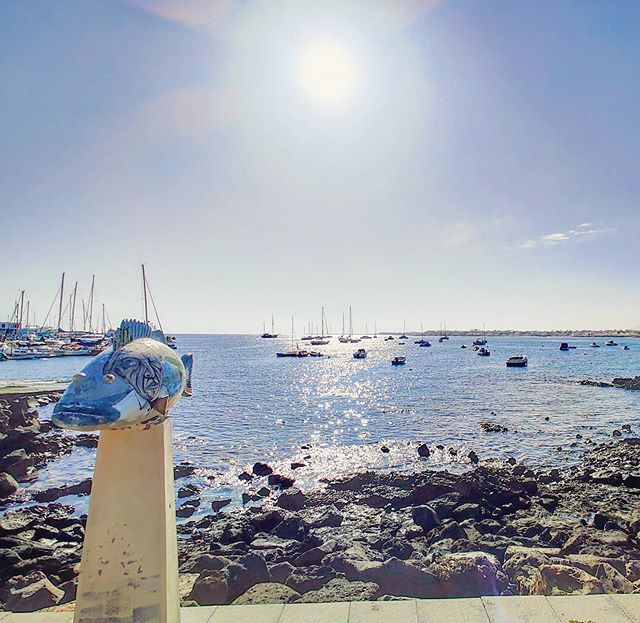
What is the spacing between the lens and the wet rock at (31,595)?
7.99m

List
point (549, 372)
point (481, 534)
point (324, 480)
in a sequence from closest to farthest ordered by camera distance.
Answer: point (481, 534) → point (324, 480) → point (549, 372)

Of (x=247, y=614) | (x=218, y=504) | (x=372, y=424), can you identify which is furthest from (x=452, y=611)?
(x=372, y=424)

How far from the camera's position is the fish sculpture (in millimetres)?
3604

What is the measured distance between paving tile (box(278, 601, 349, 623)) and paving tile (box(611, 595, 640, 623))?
2873 millimetres

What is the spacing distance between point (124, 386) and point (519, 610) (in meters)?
4.62

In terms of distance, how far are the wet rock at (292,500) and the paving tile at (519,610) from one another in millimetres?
9754

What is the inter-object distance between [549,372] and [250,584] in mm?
59095

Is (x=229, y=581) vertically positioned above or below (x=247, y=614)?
below

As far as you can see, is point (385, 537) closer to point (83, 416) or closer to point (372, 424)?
point (83, 416)

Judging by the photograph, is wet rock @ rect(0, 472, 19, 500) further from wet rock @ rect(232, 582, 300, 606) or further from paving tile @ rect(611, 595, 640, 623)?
paving tile @ rect(611, 595, 640, 623)

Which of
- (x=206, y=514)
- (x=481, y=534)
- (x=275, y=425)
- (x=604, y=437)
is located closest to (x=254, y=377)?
(x=275, y=425)

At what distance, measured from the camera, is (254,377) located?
60.2m

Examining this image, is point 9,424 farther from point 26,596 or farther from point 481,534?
point 481,534

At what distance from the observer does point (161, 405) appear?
13.5 feet
